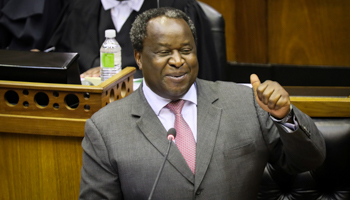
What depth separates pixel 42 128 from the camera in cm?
187

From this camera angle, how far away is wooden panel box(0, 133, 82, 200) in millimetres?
1886

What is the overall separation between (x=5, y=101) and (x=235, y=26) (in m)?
2.74

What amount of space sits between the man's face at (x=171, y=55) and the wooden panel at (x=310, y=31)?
103 inches

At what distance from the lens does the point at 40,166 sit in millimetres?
1907

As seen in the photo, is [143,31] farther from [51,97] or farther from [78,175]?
[78,175]

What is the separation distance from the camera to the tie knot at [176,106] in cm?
156

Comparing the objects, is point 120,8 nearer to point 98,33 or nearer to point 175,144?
point 98,33

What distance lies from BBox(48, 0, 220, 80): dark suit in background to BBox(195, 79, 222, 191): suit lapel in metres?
1.30

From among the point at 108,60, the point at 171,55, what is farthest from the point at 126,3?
the point at 171,55

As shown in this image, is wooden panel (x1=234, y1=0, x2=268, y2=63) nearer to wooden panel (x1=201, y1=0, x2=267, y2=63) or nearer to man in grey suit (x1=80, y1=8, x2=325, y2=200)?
wooden panel (x1=201, y1=0, x2=267, y2=63)

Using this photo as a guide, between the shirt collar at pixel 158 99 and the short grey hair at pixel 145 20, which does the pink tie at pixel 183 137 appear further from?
the short grey hair at pixel 145 20

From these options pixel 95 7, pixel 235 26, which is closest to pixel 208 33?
pixel 95 7

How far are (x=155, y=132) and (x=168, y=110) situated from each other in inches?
4.6

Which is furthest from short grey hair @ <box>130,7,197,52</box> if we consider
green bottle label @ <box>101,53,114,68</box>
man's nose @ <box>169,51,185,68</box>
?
green bottle label @ <box>101,53,114,68</box>
